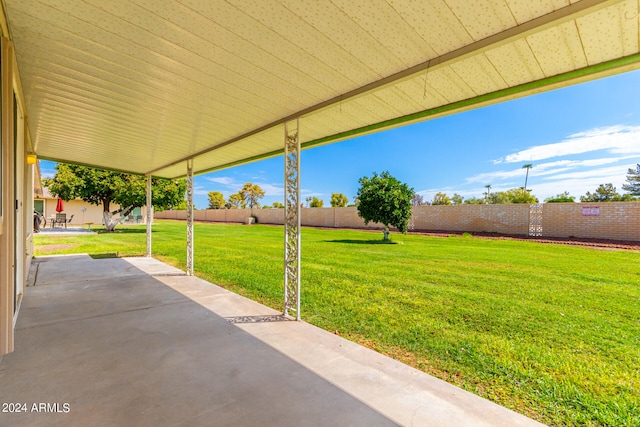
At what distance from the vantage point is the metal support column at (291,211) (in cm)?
402

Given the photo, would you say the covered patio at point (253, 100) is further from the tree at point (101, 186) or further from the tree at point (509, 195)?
the tree at point (509, 195)

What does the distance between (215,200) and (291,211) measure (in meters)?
52.4

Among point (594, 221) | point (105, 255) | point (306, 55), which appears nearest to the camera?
point (306, 55)

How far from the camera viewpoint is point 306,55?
2.41m

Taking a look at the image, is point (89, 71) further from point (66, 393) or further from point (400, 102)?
point (400, 102)

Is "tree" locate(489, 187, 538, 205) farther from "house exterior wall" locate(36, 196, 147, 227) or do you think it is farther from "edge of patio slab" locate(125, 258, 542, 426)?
"house exterior wall" locate(36, 196, 147, 227)

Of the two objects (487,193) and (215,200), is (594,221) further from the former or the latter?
(215,200)

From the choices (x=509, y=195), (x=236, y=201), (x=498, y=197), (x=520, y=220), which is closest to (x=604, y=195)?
(x=509, y=195)

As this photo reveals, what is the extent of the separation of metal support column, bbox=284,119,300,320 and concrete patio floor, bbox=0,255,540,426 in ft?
1.13

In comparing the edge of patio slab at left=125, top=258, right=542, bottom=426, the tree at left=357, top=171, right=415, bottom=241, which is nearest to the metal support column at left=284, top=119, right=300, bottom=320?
the edge of patio slab at left=125, top=258, right=542, bottom=426

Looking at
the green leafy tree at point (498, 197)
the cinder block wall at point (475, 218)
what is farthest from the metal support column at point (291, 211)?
the green leafy tree at point (498, 197)

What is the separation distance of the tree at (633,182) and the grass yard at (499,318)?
4039 centimetres

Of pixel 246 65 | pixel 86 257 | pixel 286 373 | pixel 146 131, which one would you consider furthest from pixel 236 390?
pixel 86 257

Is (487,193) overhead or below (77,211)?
overhead
